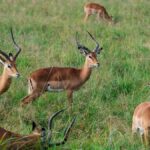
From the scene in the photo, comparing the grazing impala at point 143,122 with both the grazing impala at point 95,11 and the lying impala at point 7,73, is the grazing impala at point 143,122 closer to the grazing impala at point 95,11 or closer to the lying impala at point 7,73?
the lying impala at point 7,73

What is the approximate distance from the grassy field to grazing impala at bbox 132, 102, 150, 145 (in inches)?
3.3

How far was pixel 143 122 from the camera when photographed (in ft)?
13.8

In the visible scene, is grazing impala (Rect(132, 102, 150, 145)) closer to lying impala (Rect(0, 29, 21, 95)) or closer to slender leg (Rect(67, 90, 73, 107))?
slender leg (Rect(67, 90, 73, 107))

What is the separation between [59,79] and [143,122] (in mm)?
2227

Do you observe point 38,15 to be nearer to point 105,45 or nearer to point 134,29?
point 134,29

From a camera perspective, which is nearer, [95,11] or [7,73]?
[7,73]

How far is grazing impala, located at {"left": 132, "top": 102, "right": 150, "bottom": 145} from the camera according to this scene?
4113 millimetres

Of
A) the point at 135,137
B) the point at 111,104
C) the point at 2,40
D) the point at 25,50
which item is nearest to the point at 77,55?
the point at 25,50

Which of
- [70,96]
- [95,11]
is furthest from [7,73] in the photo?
[95,11]

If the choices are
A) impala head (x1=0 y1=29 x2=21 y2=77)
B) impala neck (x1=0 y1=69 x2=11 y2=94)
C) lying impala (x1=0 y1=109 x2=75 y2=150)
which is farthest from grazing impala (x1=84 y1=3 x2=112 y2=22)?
lying impala (x1=0 y1=109 x2=75 y2=150)

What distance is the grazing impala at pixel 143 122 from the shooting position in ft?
13.5

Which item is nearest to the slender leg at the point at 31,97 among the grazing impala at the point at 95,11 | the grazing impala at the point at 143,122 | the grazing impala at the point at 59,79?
the grazing impala at the point at 59,79

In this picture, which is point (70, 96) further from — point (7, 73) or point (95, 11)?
point (95, 11)

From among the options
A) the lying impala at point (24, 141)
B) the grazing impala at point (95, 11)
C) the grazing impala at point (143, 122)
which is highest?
the grazing impala at point (95, 11)
